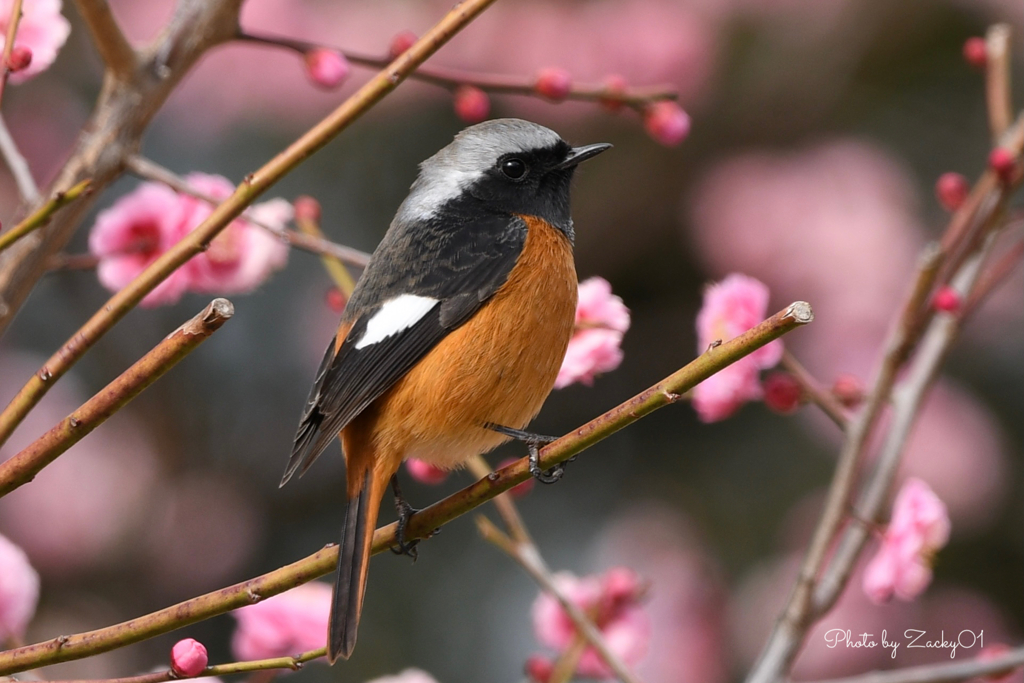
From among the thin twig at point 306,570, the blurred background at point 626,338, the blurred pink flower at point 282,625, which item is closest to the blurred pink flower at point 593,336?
the thin twig at point 306,570

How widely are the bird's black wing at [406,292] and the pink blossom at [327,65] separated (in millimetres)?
405

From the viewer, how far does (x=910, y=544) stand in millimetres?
2389

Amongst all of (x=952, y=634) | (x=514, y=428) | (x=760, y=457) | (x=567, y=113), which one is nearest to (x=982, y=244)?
(x=514, y=428)

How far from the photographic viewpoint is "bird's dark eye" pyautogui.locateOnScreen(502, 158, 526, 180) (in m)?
2.81

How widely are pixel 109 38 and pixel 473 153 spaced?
115cm

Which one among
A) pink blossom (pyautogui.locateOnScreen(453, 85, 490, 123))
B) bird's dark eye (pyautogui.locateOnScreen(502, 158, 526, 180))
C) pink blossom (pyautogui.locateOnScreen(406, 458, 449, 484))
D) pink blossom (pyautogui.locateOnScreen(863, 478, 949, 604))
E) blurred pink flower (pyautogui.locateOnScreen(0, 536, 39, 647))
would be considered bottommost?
pink blossom (pyautogui.locateOnScreen(863, 478, 949, 604))

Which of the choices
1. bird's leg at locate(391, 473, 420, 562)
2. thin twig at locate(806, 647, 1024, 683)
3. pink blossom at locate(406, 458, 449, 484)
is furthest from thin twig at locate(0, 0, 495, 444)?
thin twig at locate(806, 647, 1024, 683)

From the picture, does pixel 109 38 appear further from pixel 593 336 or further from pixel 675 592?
pixel 675 592

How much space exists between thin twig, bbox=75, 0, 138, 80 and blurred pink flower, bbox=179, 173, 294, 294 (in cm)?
62

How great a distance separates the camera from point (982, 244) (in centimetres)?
248

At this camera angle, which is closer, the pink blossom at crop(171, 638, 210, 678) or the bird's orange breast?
the pink blossom at crop(171, 638, 210, 678)

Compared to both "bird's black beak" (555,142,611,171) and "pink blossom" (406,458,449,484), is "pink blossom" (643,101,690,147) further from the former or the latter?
"pink blossom" (406,458,449,484)

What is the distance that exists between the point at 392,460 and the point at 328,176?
3225 millimetres

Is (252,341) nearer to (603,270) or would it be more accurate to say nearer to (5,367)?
(5,367)
